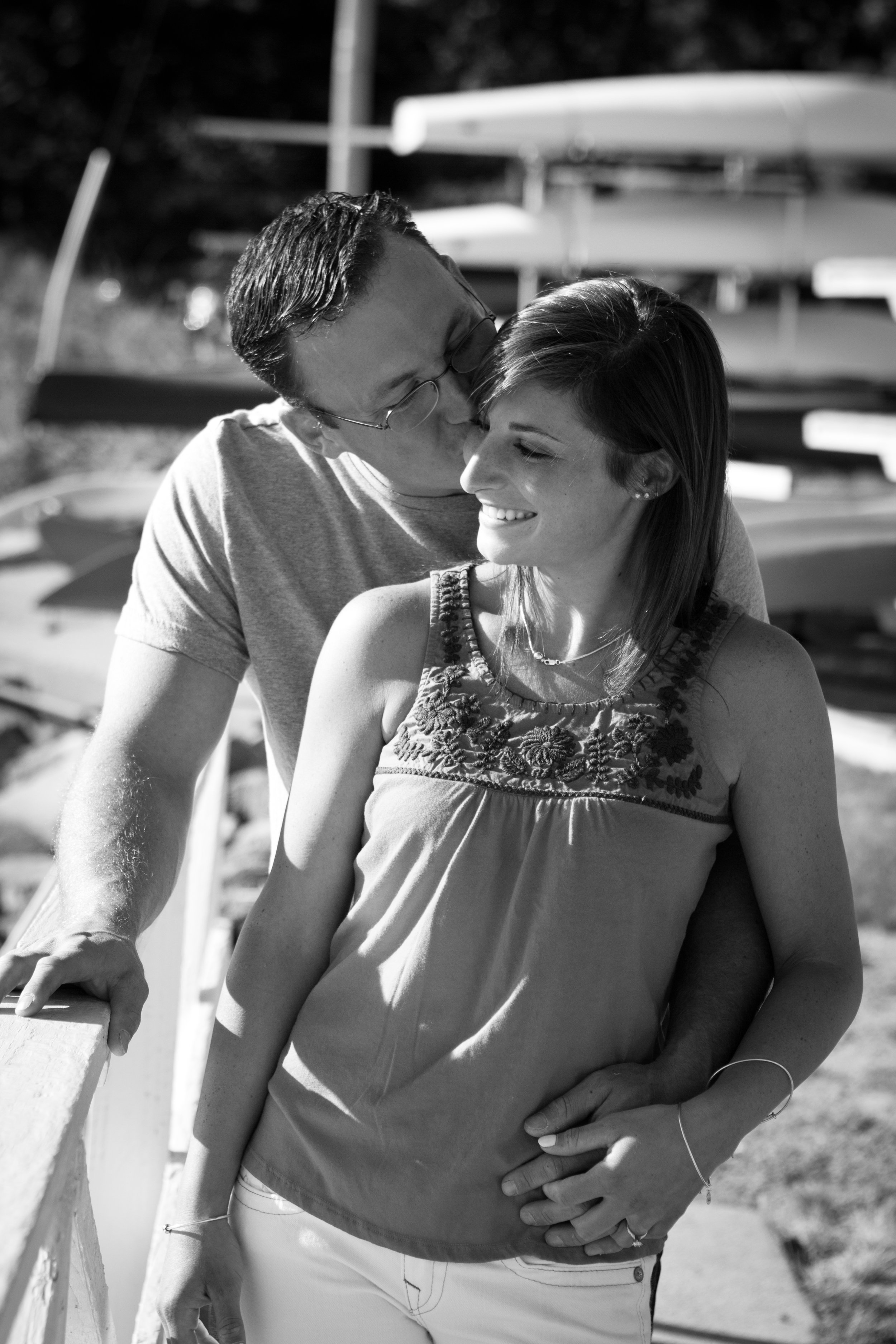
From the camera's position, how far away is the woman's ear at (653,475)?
1676 mm

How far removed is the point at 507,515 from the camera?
1.67 meters

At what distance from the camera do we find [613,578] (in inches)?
67.7

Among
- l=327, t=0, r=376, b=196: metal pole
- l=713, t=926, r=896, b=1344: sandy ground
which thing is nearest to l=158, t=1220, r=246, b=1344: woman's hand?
l=713, t=926, r=896, b=1344: sandy ground

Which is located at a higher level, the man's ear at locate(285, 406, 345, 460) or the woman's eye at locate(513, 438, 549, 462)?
the woman's eye at locate(513, 438, 549, 462)

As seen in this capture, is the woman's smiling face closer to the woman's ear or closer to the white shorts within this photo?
the woman's ear

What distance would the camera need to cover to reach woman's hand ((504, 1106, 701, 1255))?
1493 mm

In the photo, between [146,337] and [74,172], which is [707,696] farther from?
[74,172]

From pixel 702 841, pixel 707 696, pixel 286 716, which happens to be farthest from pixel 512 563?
pixel 286 716

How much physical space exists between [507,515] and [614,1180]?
72 centimetres

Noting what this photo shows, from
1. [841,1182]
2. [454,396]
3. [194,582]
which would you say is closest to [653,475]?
[454,396]

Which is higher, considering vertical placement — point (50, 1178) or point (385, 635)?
point (385, 635)

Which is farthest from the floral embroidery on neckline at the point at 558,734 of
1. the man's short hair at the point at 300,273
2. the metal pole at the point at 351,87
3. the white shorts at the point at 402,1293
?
the metal pole at the point at 351,87

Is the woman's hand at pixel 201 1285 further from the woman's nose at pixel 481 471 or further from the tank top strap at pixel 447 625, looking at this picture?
the woman's nose at pixel 481 471

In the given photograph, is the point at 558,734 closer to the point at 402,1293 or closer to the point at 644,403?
the point at 644,403
